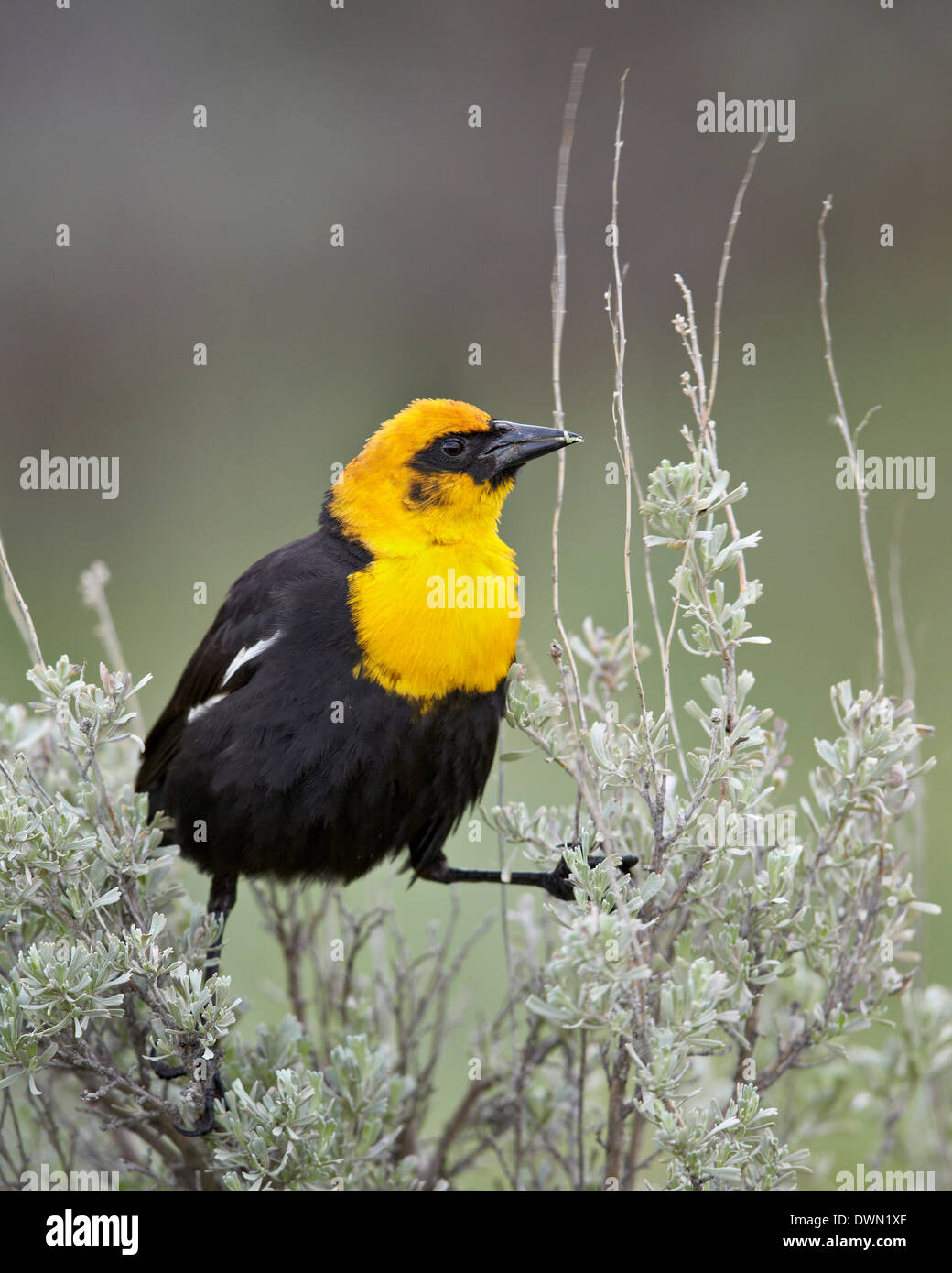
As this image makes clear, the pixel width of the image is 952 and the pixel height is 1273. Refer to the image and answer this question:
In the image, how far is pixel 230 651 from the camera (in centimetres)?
335

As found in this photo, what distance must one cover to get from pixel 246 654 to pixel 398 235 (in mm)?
6235

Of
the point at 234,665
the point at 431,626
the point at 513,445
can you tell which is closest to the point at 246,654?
the point at 234,665

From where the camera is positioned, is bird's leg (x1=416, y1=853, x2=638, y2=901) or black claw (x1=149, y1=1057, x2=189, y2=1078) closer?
black claw (x1=149, y1=1057, x2=189, y2=1078)

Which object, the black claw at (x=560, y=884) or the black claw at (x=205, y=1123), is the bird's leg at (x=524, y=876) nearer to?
the black claw at (x=560, y=884)

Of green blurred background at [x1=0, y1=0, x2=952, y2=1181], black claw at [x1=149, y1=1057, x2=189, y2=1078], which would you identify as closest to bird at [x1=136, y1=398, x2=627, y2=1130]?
black claw at [x1=149, y1=1057, x2=189, y2=1078]

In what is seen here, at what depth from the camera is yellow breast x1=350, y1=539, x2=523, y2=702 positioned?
3.08 m

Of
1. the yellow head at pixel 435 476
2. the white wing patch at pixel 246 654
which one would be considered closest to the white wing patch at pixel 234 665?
the white wing patch at pixel 246 654

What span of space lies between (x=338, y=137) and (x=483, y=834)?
16.6 feet

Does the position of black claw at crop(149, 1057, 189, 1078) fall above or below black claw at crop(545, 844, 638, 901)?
below

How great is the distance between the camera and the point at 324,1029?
3461 mm

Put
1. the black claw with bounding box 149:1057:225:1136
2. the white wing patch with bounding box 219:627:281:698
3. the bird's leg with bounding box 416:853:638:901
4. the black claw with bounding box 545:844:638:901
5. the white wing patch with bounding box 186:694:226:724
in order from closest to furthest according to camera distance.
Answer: the black claw with bounding box 149:1057:225:1136 → the bird's leg with bounding box 416:853:638:901 → the black claw with bounding box 545:844:638:901 → the white wing patch with bounding box 219:627:281:698 → the white wing patch with bounding box 186:694:226:724

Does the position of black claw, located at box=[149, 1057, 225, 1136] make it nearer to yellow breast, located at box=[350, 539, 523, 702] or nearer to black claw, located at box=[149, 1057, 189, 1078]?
black claw, located at box=[149, 1057, 189, 1078]

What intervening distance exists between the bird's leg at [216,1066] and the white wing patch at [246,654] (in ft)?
1.73
